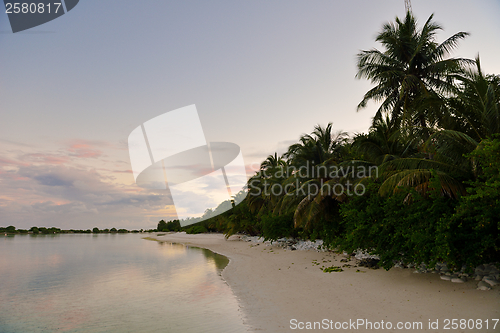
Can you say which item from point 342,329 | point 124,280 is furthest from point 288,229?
point 342,329

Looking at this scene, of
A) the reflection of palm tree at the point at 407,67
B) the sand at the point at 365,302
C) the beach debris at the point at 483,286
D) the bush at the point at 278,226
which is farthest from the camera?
the bush at the point at 278,226

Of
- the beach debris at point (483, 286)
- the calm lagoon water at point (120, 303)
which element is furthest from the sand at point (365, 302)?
the calm lagoon water at point (120, 303)

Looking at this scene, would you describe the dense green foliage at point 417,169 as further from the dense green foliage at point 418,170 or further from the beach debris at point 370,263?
the beach debris at point 370,263

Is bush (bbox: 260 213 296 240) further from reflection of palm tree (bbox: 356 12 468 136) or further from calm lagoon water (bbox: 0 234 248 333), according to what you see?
reflection of palm tree (bbox: 356 12 468 136)

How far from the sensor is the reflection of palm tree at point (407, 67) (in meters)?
16.3

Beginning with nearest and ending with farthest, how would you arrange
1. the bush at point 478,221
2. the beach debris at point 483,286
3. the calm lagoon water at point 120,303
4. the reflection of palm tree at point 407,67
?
1. the bush at point 478,221
2. the beach debris at point 483,286
3. the calm lagoon water at point 120,303
4. the reflection of palm tree at point 407,67

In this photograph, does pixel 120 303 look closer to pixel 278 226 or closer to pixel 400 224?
pixel 400 224

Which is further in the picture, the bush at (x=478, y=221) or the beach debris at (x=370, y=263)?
the beach debris at (x=370, y=263)

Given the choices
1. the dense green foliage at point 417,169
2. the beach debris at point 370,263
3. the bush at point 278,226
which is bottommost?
the beach debris at point 370,263

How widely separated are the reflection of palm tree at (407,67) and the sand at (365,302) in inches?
375

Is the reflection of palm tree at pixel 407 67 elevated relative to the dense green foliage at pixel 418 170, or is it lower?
elevated

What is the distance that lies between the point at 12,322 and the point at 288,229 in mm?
19937

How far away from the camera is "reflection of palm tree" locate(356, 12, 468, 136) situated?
16266mm

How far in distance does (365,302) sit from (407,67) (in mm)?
14786
